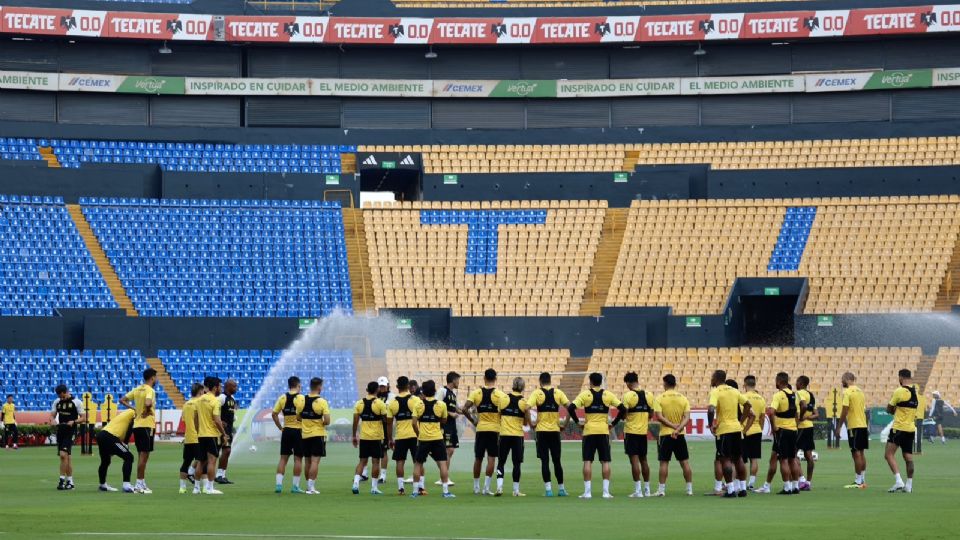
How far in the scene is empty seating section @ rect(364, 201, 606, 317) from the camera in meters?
62.0

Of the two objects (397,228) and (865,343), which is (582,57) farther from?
(865,343)

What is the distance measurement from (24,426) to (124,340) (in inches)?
331

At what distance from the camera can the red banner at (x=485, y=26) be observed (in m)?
67.8

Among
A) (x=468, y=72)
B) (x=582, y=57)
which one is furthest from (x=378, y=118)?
(x=582, y=57)

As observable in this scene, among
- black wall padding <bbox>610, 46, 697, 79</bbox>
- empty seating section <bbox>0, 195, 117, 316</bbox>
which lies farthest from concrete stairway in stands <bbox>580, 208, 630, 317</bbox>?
empty seating section <bbox>0, 195, 117, 316</bbox>

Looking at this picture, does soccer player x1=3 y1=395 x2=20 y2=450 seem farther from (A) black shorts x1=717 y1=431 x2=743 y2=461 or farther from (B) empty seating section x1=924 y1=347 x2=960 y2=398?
(B) empty seating section x1=924 y1=347 x2=960 y2=398

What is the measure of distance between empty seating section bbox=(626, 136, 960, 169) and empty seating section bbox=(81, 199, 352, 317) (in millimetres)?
15230

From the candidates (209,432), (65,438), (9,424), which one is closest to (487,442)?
(209,432)

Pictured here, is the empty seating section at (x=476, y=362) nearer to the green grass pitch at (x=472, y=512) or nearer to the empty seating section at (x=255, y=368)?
the empty seating section at (x=255, y=368)

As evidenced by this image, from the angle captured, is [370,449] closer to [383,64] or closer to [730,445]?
[730,445]

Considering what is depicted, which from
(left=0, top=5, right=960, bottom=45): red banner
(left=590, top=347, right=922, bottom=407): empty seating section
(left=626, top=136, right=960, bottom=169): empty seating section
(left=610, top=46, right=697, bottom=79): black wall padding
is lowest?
(left=590, top=347, right=922, bottom=407): empty seating section

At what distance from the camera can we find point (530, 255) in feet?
211

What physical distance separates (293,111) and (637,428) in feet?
151

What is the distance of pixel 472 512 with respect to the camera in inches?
924
